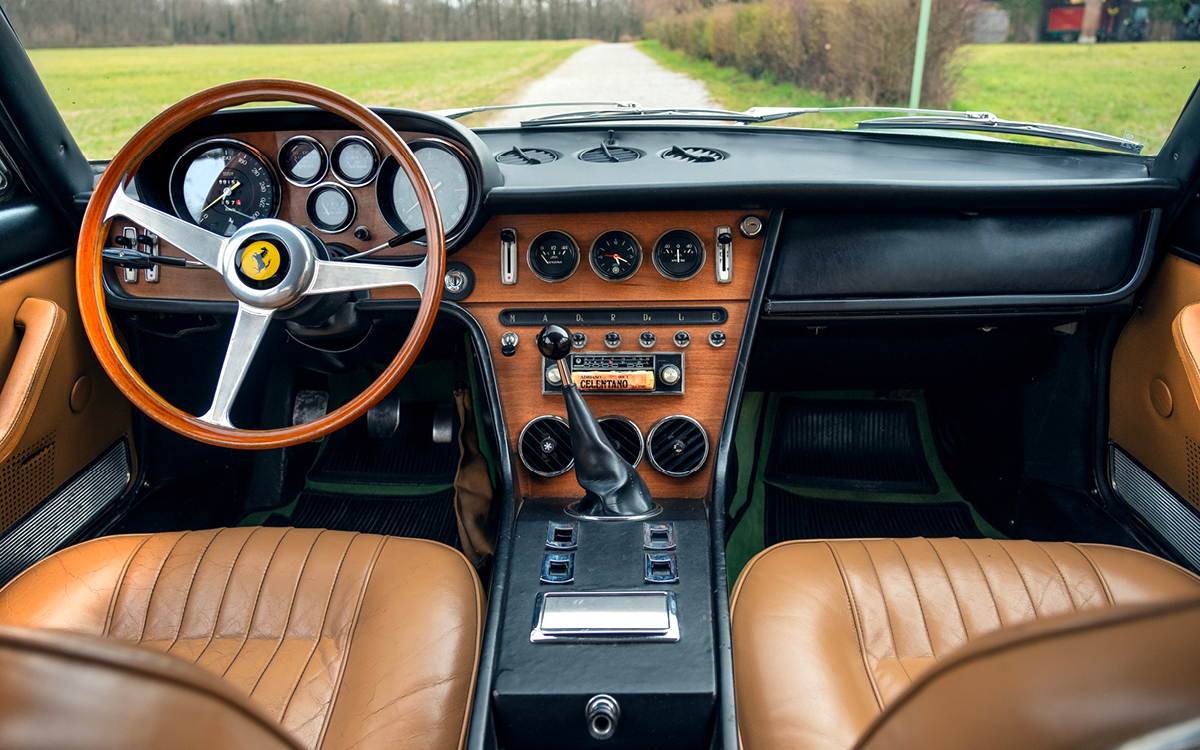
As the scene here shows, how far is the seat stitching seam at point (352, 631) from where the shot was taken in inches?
51.4

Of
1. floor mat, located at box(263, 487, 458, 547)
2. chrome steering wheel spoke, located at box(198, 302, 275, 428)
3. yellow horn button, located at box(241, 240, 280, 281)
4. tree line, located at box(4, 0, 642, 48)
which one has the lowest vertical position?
floor mat, located at box(263, 487, 458, 547)

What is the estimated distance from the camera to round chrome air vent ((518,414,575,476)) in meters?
1.93

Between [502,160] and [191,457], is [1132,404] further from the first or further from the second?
[191,457]

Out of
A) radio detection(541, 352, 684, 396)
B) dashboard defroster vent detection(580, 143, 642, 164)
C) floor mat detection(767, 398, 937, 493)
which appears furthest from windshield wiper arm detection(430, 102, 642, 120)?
floor mat detection(767, 398, 937, 493)

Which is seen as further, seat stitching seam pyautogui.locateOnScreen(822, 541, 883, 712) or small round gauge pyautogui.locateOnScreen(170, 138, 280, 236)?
small round gauge pyautogui.locateOnScreen(170, 138, 280, 236)

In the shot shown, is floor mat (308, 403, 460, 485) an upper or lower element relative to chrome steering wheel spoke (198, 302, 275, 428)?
lower

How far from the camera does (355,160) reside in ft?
6.13

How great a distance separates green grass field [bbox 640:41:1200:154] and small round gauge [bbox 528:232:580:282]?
2.75 ft

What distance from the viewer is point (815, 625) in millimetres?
1454

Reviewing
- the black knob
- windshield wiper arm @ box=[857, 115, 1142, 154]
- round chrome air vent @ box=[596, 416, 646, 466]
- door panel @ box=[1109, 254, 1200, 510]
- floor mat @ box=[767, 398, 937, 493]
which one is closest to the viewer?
the black knob

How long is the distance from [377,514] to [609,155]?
140 cm

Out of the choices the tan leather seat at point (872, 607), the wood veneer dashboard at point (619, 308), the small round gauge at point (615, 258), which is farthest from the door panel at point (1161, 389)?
the small round gauge at point (615, 258)

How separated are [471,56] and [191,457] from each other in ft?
5.04

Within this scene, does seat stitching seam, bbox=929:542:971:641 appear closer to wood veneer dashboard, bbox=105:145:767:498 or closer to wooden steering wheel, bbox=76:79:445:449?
wood veneer dashboard, bbox=105:145:767:498
